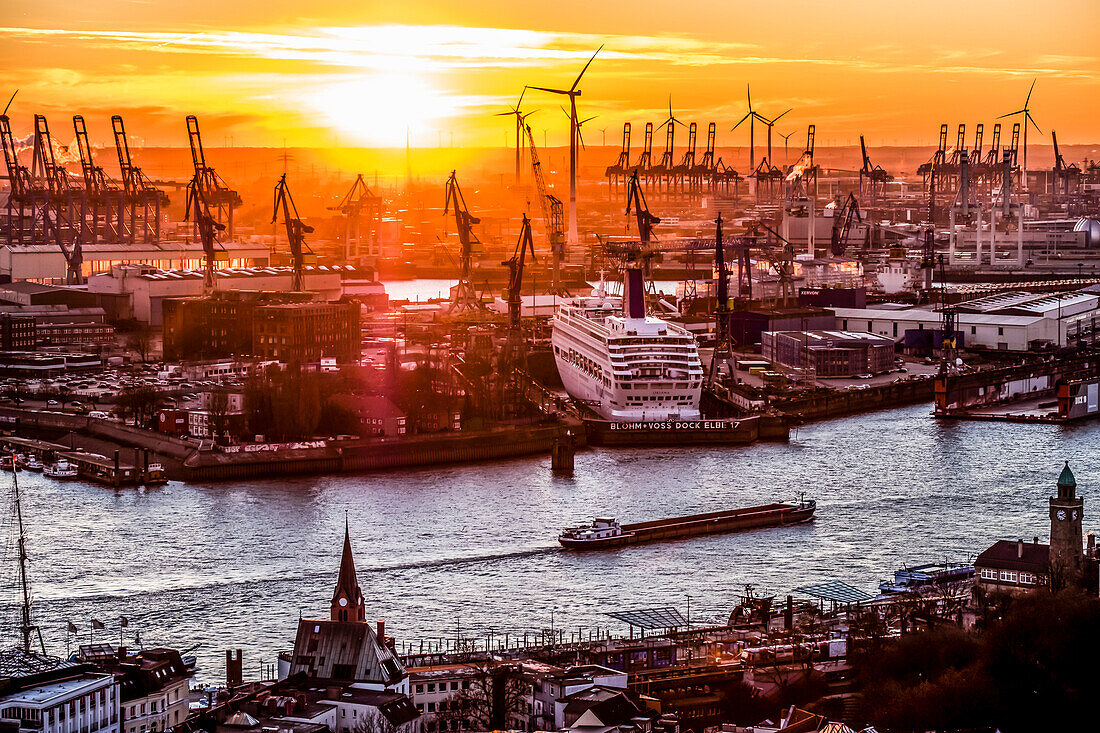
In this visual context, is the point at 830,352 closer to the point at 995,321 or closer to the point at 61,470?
the point at 995,321

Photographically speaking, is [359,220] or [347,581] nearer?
[347,581]

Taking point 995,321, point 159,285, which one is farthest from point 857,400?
point 159,285

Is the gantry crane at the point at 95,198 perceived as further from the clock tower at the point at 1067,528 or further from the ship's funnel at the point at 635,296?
the clock tower at the point at 1067,528

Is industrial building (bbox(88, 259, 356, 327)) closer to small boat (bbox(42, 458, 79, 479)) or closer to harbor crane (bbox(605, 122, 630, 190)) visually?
small boat (bbox(42, 458, 79, 479))


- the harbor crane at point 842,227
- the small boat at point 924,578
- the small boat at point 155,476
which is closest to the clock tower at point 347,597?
the small boat at point 924,578

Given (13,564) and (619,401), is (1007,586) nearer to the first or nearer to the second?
(13,564)

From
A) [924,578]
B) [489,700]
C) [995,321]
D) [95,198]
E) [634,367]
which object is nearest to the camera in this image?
[489,700]

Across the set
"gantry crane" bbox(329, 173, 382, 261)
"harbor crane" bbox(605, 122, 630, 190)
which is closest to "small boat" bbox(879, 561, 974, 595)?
"gantry crane" bbox(329, 173, 382, 261)
